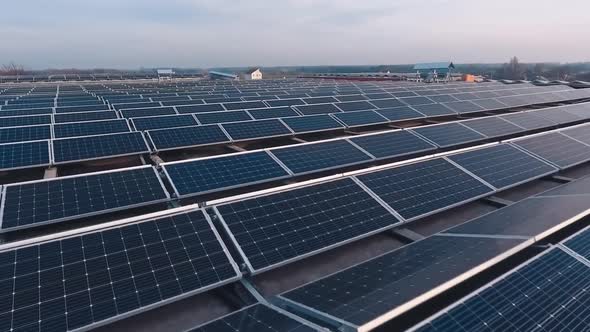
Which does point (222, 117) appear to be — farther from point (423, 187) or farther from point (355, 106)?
point (423, 187)

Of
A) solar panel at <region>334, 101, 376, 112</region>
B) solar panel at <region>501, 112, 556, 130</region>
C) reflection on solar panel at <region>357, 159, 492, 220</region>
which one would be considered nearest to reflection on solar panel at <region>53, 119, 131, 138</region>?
reflection on solar panel at <region>357, 159, 492, 220</region>

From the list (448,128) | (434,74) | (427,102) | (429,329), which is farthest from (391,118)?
(434,74)

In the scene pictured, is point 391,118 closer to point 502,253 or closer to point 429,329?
point 502,253

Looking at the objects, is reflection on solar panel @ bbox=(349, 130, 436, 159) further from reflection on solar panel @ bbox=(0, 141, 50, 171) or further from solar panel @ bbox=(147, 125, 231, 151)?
reflection on solar panel @ bbox=(0, 141, 50, 171)

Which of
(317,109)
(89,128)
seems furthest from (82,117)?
(317,109)

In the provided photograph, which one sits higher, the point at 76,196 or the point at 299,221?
the point at 76,196

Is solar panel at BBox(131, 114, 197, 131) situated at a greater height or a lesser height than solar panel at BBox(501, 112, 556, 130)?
lesser
